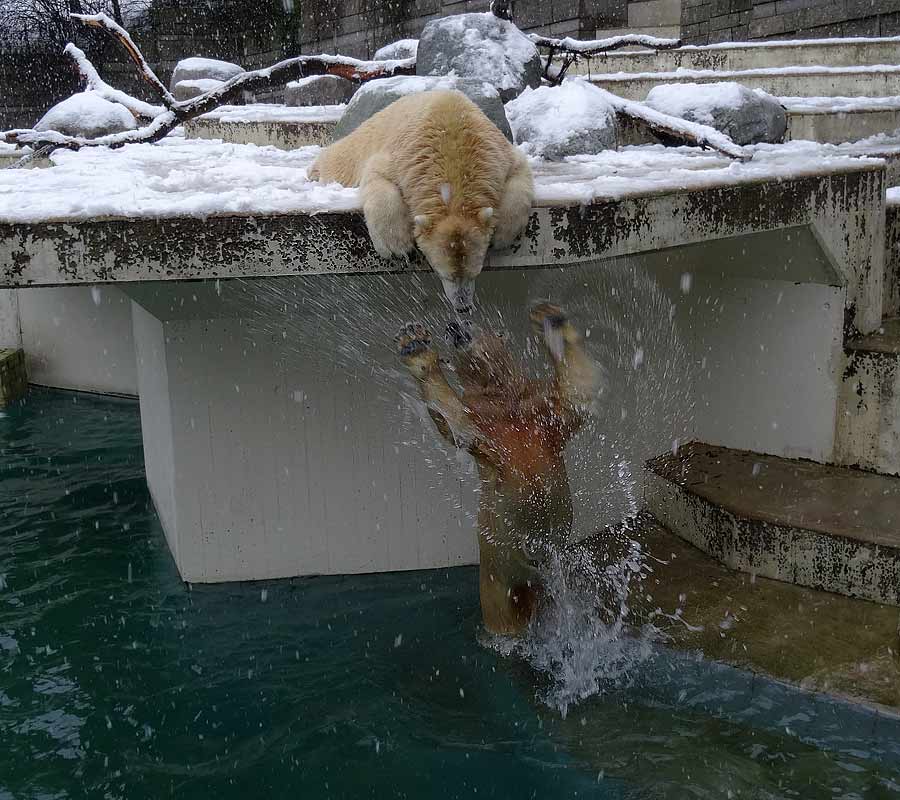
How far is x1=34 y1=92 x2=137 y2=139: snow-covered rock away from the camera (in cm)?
918

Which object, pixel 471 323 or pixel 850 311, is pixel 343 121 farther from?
pixel 850 311

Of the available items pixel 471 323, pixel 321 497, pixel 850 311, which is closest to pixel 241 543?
pixel 321 497

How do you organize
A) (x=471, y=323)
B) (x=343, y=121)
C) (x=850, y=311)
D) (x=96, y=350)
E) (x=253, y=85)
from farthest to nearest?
(x=96, y=350) → (x=253, y=85) → (x=343, y=121) → (x=850, y=311) → (x=471, y=323)

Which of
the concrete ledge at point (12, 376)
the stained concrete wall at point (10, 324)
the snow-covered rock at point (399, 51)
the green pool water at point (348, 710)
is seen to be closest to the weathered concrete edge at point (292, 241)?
the green pool water at point (348, 710)

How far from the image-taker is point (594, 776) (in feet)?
12.3

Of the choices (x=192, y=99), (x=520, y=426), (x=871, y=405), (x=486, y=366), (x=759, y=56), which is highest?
(x=759, y=56)

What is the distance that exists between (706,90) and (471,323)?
2.85 meters

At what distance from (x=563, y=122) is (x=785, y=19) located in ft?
28.5

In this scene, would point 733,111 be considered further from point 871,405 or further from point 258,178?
point 258,178

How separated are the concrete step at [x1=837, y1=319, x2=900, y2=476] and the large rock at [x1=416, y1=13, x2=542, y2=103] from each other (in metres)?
3.00

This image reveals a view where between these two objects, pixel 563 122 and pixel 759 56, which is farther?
pixel 759 56

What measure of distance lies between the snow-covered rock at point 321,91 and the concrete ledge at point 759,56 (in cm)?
261

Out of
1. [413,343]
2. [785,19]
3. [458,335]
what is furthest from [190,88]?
[413,343]

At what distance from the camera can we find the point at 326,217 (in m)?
3.50
